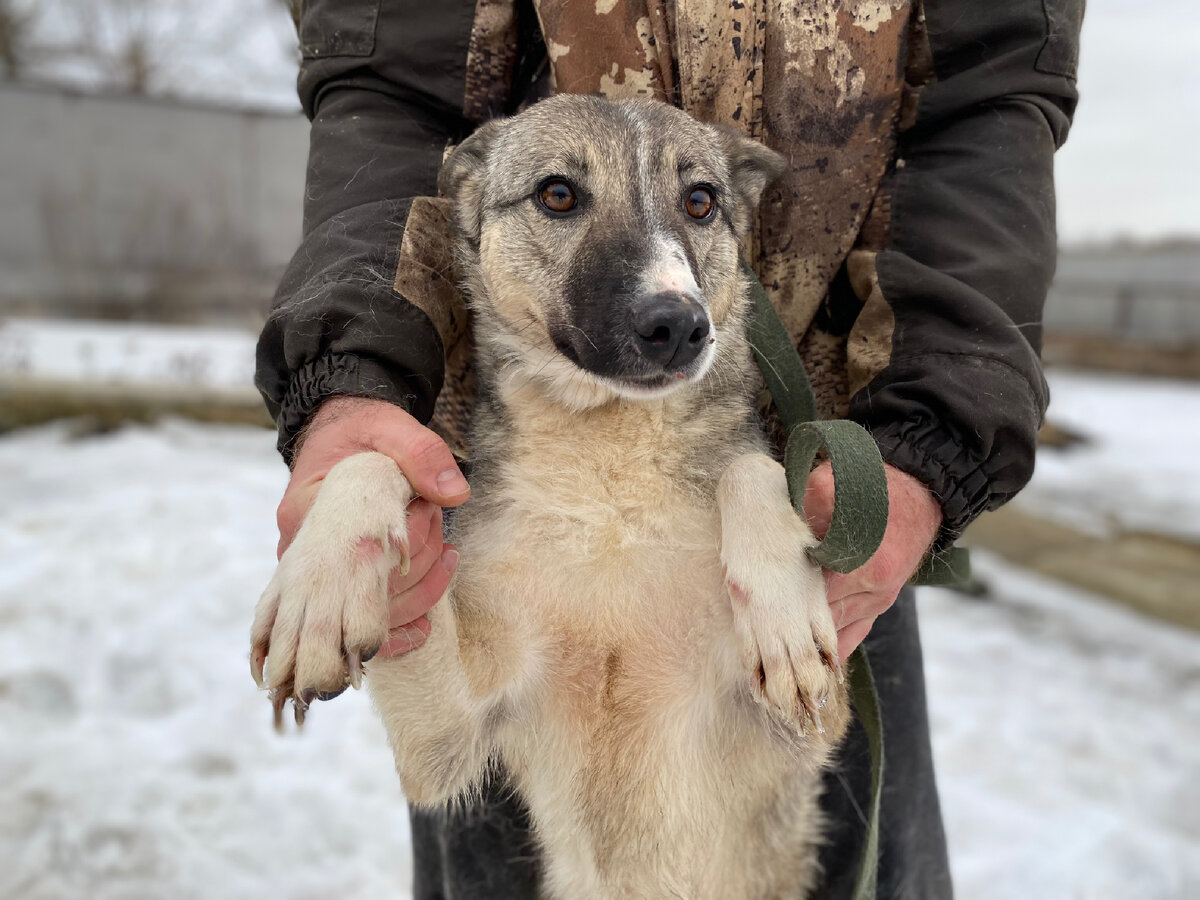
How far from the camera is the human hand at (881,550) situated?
1748mm

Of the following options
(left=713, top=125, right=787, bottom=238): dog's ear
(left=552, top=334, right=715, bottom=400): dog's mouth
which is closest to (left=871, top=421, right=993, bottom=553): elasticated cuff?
(left=552, top=334, right=715, bottom=400): dog's mouth

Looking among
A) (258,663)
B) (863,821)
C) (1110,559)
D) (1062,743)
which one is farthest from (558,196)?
(1110,559)

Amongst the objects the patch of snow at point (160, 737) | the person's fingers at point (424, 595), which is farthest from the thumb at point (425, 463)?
the patch of snow at point (160, 737)

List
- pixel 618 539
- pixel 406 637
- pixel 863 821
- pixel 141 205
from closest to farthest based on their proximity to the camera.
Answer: pixel 406 637
pixel 618 539
pixel 863 821
pixel 141 205

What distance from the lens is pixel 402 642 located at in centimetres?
173

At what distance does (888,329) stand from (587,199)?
29.8 inches

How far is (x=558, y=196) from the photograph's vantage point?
2.23 m

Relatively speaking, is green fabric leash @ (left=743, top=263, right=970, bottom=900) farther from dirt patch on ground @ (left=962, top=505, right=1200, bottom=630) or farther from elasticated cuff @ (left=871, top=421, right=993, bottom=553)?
dirt patch on ground @ (left=962, top=505, right=1200, bottom=630)

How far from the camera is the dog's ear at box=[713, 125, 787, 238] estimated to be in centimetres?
206

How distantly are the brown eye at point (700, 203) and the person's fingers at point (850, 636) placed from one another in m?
1.01

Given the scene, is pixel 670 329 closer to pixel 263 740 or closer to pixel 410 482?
A: pixel 410 482

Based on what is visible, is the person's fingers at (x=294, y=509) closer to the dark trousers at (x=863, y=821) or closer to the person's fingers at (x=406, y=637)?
the person's fingers at (x=406, y=637)

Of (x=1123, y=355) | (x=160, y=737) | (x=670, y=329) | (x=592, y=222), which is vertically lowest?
(x=1123, y=355)

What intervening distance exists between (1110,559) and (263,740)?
536 cm
